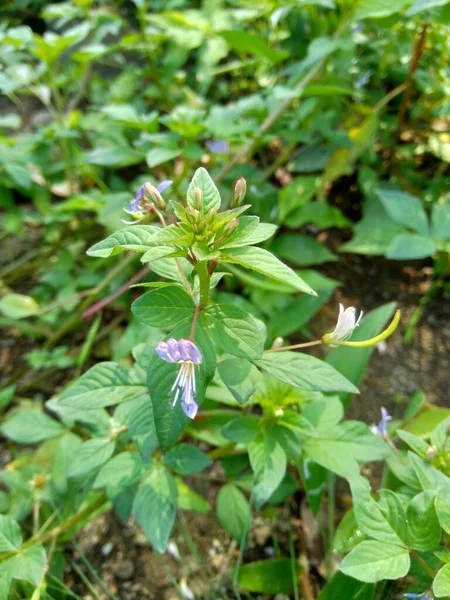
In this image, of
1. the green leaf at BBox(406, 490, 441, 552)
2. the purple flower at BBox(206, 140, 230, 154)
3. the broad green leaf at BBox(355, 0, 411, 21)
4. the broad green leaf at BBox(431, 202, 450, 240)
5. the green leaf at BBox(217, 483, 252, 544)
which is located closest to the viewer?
the green leaf at BBox(406, 490, 441, 552)

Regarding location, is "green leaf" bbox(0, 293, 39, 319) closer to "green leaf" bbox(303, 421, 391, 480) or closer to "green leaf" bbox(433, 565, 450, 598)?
"green leaf" bbox(303, 421, 391, 480)

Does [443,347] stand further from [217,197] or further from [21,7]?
[21,7]

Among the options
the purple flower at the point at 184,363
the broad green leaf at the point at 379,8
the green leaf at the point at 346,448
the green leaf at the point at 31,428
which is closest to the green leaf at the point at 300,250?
the broad green leaf at the point at 379,8

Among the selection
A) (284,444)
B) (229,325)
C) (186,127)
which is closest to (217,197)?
(229,325)

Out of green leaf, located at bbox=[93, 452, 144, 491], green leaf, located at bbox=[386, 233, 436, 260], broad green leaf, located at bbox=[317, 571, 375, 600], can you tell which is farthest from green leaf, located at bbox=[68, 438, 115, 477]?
green leaf, located at bbox=[386, 233, 436, 260]

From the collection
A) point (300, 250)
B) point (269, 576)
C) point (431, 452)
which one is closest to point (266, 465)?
A: point (431, 452)

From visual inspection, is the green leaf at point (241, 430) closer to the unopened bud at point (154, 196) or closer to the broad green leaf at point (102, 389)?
the broad green leaf at point (102, 389)
